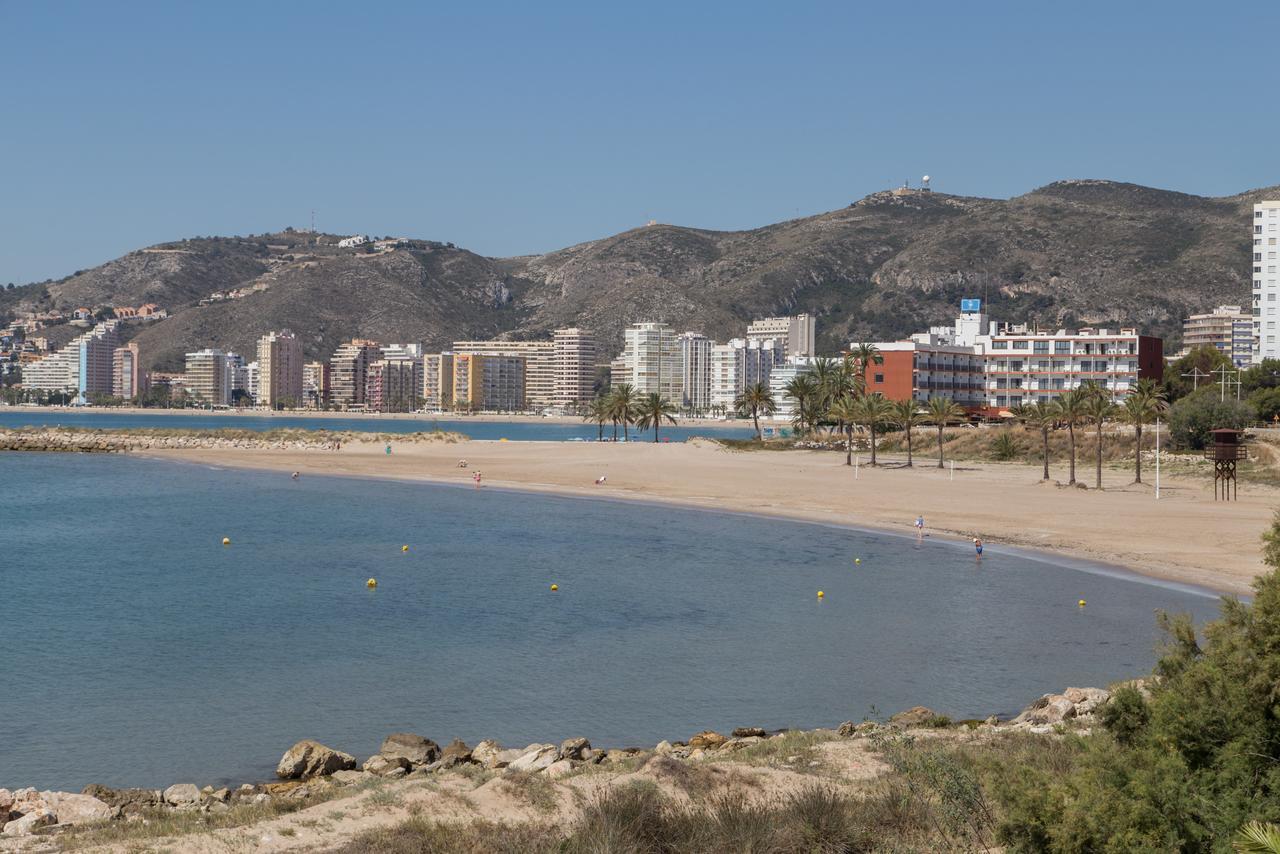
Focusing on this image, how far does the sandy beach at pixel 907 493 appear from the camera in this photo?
3944cm

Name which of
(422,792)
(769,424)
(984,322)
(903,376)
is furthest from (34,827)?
(769,424)

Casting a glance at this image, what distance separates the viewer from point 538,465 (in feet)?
277

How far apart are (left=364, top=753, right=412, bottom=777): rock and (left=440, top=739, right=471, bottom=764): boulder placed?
573 mm

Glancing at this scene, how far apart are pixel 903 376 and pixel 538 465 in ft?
136

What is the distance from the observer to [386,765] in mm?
16094

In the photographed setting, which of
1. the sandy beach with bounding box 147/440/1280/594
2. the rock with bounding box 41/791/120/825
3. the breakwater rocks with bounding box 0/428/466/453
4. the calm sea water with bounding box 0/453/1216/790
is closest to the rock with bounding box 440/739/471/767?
the calm sea water with bounding box 0/453/1216/790

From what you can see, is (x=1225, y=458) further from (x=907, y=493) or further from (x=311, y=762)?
(x=311, y=762)

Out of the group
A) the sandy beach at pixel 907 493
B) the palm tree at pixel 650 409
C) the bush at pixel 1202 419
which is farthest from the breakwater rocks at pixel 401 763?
the palm tree at pixel 650 409

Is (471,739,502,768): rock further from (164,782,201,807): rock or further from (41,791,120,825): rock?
(41,791,120,825): rock

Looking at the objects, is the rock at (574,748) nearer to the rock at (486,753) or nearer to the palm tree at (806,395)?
the rock at (486,753)

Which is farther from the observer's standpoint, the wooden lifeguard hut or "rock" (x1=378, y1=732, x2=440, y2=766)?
the wooden lifeguard hut

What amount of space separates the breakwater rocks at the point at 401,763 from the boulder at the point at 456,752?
14 millimetres

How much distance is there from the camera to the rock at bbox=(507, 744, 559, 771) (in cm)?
1507

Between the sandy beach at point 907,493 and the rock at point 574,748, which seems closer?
the rock at point 574,748
